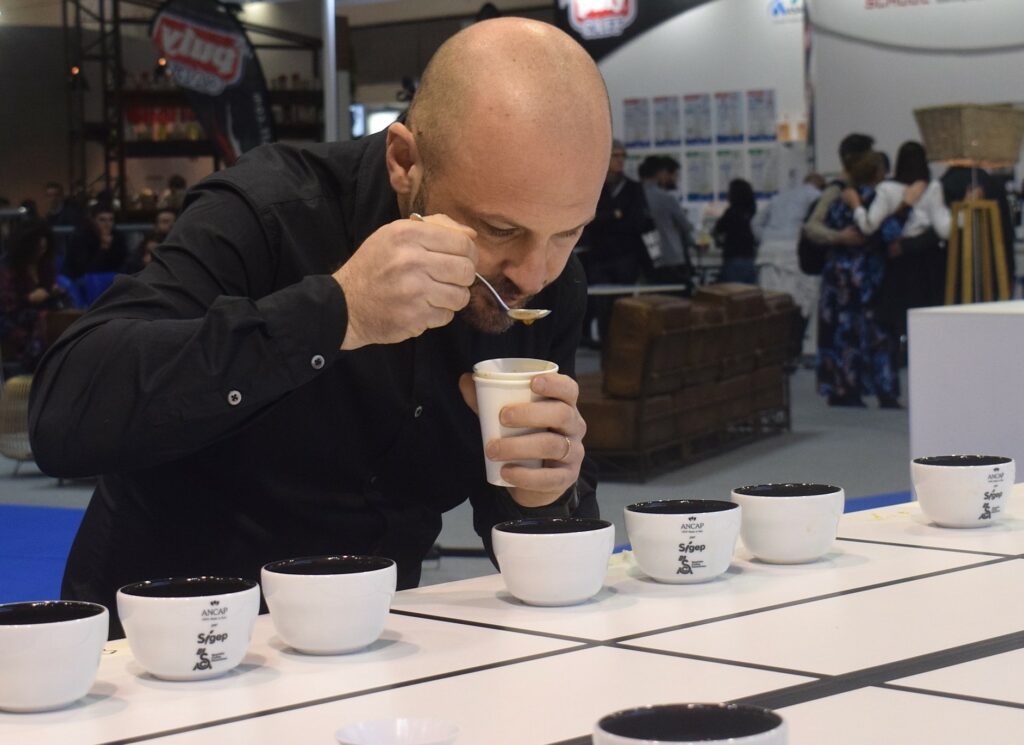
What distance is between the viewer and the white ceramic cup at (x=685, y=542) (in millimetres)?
1403

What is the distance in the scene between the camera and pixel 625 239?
32.6 ft

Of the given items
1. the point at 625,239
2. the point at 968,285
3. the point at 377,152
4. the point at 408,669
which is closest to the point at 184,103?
the point at 625,239

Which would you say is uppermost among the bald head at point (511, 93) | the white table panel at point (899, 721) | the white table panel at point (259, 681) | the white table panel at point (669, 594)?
the bald head at point (511, 93)

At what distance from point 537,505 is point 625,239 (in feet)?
27.5

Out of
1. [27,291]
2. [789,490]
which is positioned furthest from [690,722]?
[27,291]

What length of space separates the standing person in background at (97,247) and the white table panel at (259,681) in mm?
9301

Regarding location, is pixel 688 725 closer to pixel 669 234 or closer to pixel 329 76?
pixel 329 76

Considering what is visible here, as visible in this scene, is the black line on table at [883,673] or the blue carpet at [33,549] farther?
the blue carpet at [33,549]

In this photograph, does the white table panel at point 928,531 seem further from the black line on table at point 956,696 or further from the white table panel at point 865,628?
the black line on table at point 956,696

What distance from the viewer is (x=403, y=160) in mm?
1781

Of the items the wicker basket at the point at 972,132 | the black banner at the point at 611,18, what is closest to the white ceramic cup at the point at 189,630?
the wicker basket at the point at 972,132

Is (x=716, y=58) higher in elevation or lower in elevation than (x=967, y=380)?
higher

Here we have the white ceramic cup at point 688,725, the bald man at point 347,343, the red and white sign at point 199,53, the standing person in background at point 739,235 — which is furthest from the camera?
the standing person in background at point 739,235

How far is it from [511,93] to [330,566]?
0.63 metres
